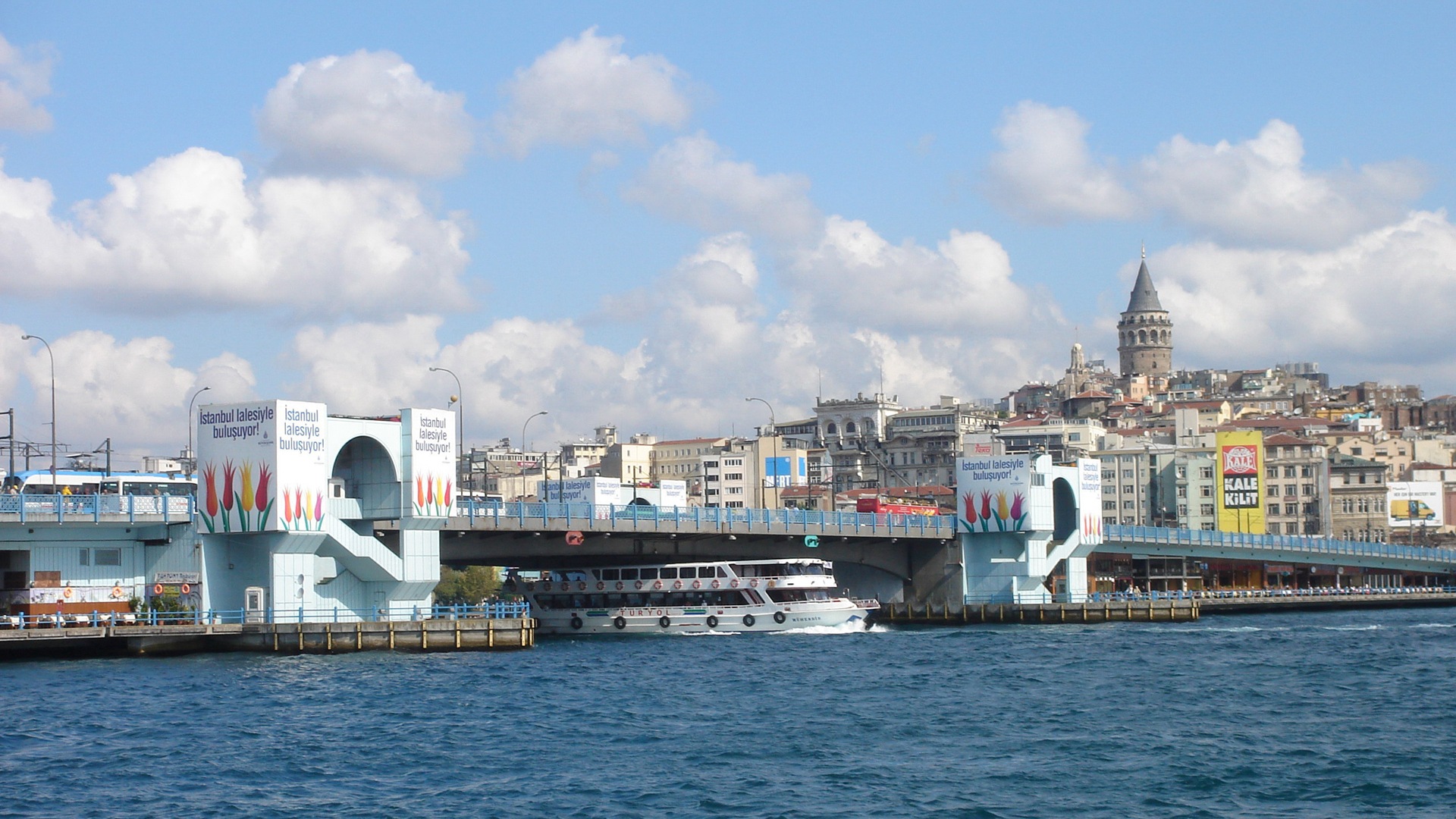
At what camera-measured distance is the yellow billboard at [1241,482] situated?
170m

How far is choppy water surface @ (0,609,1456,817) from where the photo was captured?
40375mm

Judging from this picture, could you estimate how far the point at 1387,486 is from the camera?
178 m

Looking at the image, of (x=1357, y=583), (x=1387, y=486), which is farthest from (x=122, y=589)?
(x=1387, y=486)

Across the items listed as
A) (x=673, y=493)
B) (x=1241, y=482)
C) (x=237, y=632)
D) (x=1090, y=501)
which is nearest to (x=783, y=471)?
(x=1241, y=482)

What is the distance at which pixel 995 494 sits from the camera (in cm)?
10556

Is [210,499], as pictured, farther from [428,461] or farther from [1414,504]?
[1414,504]

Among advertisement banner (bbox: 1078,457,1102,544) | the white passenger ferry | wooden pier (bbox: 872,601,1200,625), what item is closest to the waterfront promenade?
the white passenger ferry

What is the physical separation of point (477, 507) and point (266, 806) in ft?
139

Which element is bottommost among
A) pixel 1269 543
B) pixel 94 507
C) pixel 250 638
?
pixel 250 638

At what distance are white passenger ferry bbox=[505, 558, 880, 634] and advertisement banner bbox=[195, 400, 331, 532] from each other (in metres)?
29.1

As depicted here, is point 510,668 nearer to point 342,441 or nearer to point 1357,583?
point 342,441

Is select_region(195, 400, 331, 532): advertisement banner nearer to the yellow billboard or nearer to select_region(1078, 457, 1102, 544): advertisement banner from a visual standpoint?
select_region(1078, 457, 1102, 544): advertisement banner

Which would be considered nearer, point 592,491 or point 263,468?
point 263,468

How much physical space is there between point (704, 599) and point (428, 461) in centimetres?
2606
